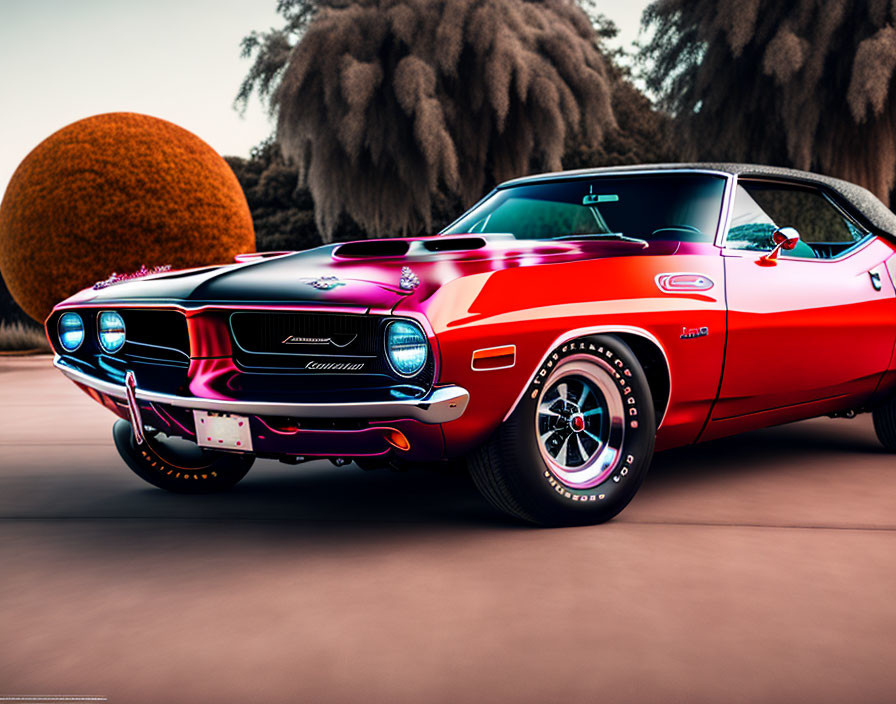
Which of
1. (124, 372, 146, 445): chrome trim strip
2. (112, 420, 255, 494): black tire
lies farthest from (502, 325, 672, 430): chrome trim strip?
(112, 420, 255, 494): black tire

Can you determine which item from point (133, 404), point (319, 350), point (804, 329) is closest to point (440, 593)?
point (319, 350)

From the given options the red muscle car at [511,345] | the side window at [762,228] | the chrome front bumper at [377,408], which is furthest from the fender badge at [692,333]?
the chrome front bumper at [377,408]

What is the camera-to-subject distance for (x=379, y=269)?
3.79 m

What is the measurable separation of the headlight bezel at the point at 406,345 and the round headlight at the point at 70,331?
1.62 m

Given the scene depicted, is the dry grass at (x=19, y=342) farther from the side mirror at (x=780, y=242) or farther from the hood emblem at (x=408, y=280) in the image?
the hood emblem at (x=408, y=280)

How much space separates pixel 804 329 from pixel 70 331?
323 centimetres

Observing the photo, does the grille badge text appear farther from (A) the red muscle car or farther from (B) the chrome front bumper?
(B) the chrome front bumper

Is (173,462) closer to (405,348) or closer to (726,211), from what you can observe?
(405,348)

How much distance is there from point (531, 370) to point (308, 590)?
1.07m

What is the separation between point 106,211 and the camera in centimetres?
1775

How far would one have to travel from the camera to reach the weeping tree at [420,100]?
62.1 ft

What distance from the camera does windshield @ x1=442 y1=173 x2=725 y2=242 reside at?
476 centimetres

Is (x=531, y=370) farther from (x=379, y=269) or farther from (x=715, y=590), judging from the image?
(x=715, y=590)

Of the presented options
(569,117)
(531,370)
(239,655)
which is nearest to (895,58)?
(569,117)
